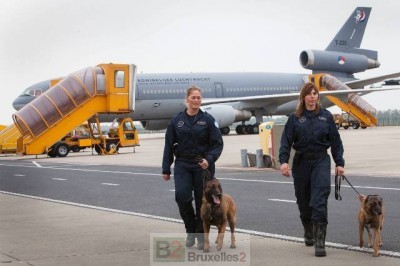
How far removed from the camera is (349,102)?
59.7 metres

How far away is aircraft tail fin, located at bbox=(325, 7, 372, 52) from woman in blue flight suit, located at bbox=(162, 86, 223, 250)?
5814 cm

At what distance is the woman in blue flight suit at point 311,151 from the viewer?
8680 millimetres

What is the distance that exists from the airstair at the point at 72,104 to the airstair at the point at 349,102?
2283 centimetres

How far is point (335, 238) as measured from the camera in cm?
962

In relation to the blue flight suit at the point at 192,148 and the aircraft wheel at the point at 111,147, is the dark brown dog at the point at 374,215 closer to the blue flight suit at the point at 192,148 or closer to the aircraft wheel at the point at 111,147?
the blue flight suit at the point at 192,148

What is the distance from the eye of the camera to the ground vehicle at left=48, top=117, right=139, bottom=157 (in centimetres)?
4103

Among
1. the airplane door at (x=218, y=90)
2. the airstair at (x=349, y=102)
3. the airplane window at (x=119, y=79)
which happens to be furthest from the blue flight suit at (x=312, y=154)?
the airstair at (x=349, y=102)

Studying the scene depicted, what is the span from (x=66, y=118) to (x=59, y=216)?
26.5 meters

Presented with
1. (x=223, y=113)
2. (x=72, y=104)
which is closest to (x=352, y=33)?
(x=223, y=113)

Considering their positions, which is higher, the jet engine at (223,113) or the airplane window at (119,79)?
the airplane window at (119,79)

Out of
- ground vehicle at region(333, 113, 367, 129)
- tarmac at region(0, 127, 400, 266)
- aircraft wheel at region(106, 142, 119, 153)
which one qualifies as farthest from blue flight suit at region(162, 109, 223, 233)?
ground vehicle at region(333, 113, 367, 129)

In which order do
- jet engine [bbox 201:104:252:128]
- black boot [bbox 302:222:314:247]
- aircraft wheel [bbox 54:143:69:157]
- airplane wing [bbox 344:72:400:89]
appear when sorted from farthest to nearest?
airplane wing [bbox 344:72:400:89] < jet engine [bbox 201:104:252:128] < aircraft wheel [bbox 54:143:69:157] < black boot [bbox 302:222:314:247]

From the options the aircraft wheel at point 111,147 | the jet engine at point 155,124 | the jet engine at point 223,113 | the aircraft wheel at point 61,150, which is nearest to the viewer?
the aircraft wheel at point 61,150

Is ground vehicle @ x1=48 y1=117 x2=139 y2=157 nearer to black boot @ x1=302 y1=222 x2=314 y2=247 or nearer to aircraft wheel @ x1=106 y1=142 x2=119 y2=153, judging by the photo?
aircraft wheel @ x1=106 y1=142 x2=119 y2=153
